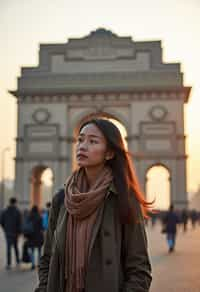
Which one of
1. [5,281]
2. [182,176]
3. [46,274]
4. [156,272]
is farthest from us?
[182,176]

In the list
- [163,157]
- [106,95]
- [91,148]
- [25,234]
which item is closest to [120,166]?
[91,148]

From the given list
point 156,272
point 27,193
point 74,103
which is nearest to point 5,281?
point 156,272

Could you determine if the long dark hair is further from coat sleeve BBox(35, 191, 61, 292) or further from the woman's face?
coat sleeve BBox(35, 191, 61, 292)

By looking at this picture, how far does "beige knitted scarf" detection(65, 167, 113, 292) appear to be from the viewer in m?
2.83

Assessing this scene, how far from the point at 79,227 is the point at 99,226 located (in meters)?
0.13

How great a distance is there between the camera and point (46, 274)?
3.13 metres

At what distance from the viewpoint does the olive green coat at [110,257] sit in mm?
2789

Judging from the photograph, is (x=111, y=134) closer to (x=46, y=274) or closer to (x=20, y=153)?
(x=46, y=274)

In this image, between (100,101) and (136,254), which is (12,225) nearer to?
(136,254)

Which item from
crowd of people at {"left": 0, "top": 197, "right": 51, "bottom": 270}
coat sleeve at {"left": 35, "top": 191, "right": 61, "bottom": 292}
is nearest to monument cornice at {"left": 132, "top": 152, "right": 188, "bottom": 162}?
crowd of people at {"left": 0, "top": 197, "right": 51, "bottom": 270}

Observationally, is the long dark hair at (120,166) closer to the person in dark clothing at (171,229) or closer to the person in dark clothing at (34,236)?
the person in dark clothing at (34,236)

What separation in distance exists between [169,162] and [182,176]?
4.33 ft

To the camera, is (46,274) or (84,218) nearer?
(84,218)

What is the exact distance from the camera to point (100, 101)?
35.0m
